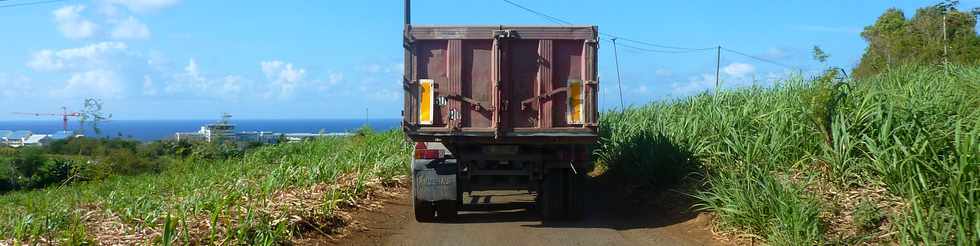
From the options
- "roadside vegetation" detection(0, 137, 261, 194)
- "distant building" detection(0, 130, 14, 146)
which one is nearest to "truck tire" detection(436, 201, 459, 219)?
"roadside vegetation" detection(0, 137, 261, 194)

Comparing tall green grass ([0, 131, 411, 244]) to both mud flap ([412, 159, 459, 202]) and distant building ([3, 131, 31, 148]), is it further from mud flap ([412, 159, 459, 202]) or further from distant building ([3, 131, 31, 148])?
distant building ([3, 131, 31, 148])

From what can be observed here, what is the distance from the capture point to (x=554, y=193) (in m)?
10.3

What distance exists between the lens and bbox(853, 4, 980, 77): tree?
729 inches

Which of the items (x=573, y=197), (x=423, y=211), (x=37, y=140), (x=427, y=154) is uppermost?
(x=427, y=154)

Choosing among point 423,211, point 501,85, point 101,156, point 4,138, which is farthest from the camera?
point 4,138

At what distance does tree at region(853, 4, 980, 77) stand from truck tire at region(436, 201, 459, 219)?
9.21 metres

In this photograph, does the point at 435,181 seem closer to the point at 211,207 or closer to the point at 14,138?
the point at 211,207

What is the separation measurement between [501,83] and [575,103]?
84cm

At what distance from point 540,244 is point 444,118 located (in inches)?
A: 74.1

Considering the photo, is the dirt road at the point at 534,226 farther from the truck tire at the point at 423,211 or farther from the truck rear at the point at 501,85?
the truck rear at the point at 501,85

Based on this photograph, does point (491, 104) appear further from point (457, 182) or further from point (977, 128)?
point (977, 128)

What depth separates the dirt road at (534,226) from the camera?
8906 mm

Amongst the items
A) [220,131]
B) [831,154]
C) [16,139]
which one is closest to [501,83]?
[831,154]

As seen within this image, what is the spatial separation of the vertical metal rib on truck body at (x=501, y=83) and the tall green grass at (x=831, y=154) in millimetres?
1809
